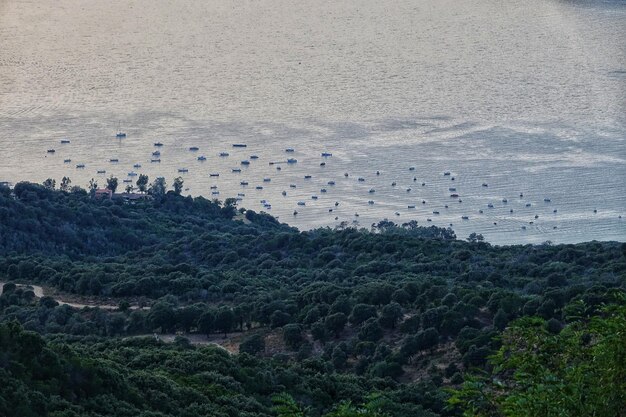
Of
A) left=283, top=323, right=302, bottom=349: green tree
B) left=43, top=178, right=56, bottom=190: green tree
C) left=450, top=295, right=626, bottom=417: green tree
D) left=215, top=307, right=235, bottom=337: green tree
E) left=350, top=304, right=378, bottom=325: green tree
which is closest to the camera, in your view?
left=450, top=295, right=626, bottom=417: green tree

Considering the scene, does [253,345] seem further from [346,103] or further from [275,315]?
[346,103]

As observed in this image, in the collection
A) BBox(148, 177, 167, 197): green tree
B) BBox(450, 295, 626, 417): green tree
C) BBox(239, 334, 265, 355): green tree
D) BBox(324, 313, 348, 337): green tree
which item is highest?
BBox(450, 295, 626, 417): green tree

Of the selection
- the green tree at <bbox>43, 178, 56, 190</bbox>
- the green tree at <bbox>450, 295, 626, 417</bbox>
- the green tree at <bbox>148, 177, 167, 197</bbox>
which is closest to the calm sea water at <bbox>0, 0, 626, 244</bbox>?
the green tree at <bbox>148, 177, 167, 197</bbox>

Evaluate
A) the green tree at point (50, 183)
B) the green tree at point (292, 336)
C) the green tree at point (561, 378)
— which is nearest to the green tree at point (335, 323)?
the green tree at point (292, 336)

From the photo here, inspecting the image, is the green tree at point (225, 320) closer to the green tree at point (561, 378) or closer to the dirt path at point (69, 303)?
the dirt path at point (69, 303)

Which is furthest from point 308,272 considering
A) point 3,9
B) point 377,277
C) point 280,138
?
point 3,9

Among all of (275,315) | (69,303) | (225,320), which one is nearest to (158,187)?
(69,303)

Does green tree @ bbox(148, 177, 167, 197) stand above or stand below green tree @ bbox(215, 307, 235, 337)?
above

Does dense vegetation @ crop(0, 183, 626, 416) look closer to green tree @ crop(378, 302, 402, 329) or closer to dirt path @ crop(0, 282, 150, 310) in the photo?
green tree @ crop(378, 302, 402, 329)
